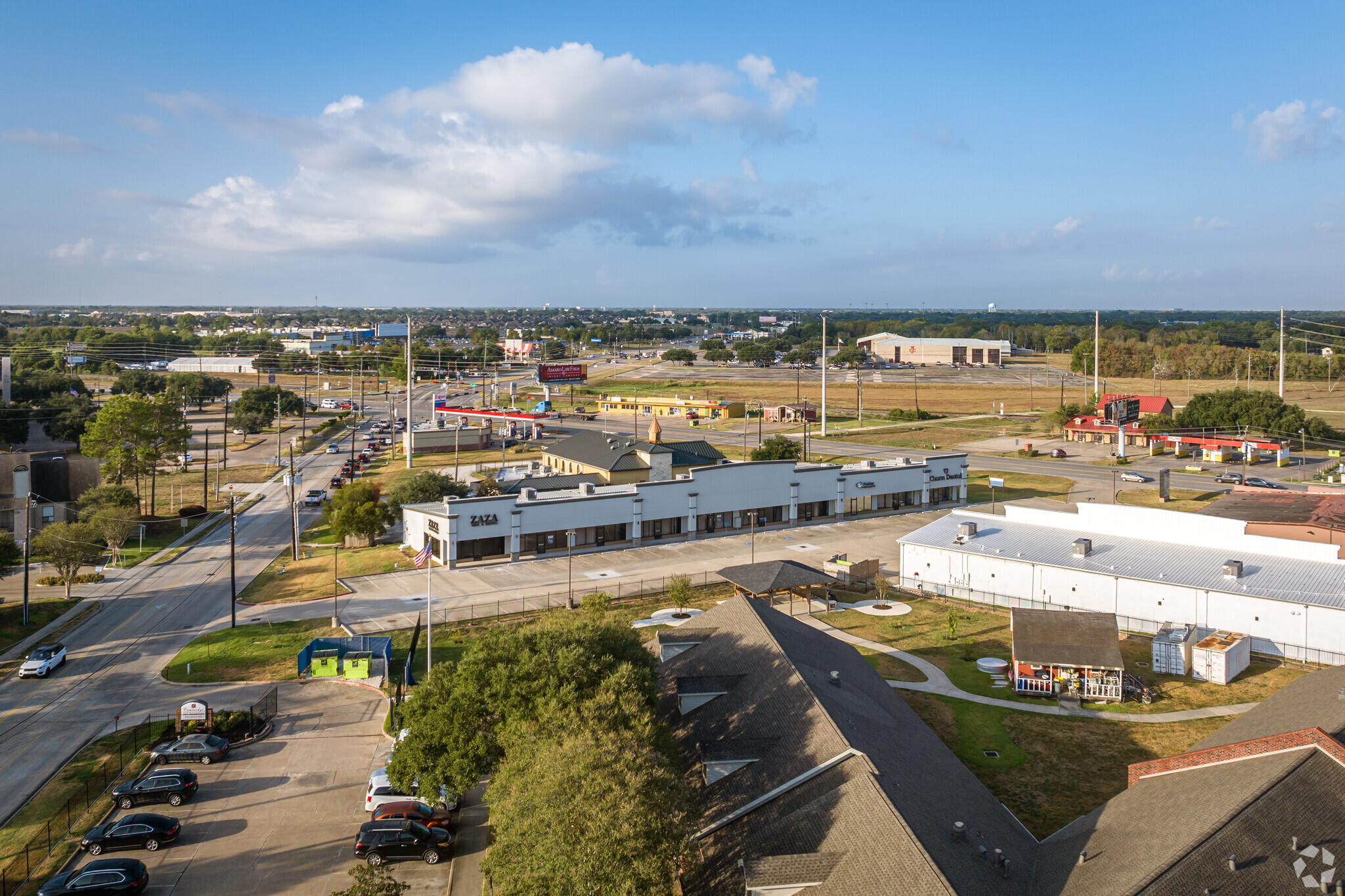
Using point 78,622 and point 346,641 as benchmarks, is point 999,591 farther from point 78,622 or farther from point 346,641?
point 78,622

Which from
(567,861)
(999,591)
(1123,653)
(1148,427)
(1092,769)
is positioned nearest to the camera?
(567,861)

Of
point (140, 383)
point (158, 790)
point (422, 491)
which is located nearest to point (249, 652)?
point (158, 790)

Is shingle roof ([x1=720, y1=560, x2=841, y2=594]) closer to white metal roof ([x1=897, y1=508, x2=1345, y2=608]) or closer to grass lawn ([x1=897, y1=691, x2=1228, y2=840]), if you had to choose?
white metal roof ([x1=897, y1=508, x2=1345, y2=608])

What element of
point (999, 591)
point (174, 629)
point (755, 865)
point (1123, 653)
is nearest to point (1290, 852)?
point (755, 865)

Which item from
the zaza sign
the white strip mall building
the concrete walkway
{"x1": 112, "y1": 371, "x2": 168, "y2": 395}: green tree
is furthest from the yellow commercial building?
the zaza sign

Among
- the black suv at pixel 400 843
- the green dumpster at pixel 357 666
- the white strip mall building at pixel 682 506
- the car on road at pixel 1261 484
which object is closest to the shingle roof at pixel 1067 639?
the white strip mall building at pixel 682 506
